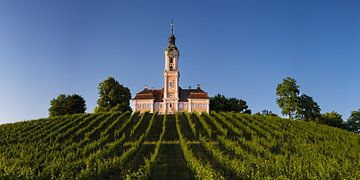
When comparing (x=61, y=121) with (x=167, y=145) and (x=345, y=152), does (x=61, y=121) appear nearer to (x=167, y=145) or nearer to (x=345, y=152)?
(x=167, y=145)

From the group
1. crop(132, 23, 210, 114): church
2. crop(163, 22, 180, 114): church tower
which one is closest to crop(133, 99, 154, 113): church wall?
crop(132, 23, 210, 114): church

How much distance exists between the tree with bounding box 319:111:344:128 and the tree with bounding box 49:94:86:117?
4609cm

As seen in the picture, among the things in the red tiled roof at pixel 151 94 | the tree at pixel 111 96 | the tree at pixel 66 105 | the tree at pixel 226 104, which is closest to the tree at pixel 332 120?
the tree at pixel 226 104

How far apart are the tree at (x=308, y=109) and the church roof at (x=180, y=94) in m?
20.6

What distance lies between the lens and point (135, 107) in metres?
76.2

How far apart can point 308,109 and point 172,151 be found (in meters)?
44.0

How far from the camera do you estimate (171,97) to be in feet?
256

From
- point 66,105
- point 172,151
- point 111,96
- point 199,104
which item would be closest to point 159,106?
point 199,104

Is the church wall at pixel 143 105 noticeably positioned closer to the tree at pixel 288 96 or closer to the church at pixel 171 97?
the church at pixel 171 97

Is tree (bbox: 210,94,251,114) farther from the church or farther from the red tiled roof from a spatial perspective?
the red tiled roof

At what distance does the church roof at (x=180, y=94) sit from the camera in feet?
251

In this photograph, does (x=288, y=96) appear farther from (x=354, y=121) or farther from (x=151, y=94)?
(x=151, y=94)

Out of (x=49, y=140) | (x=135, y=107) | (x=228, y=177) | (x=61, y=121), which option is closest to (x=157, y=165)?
(x=228, y=177)

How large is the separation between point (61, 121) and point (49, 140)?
11669 mm
